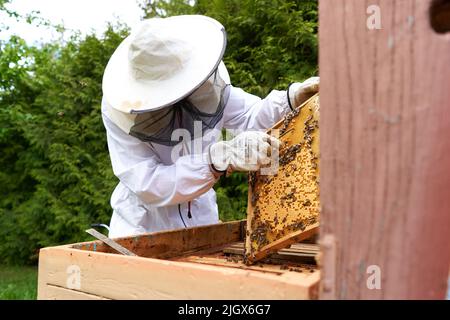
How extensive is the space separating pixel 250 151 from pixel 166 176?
0.33 metres

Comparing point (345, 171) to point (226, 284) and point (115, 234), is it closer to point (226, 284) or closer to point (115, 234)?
point (226, 284)

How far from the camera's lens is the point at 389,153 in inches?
21.5

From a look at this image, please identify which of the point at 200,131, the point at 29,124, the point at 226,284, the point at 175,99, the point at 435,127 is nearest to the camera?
the point at 435,127

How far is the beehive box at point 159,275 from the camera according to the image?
0.71 meters

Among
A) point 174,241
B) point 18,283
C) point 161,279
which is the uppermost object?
point 161,279

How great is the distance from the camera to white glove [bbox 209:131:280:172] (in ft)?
4.08

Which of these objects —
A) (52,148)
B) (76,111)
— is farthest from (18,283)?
(76,111)

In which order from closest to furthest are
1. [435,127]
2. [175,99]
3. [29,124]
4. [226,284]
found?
A: [435,127] < [226,284] < [175,99] < [29,124]

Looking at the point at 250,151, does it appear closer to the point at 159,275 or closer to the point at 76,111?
the point at 159,275

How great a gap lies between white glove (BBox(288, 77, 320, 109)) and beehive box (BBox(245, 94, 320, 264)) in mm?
383

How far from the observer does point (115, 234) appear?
177cm

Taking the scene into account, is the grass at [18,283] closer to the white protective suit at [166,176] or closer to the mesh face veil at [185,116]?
the white protective suit at [166,176]

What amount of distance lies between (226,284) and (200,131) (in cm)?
103
